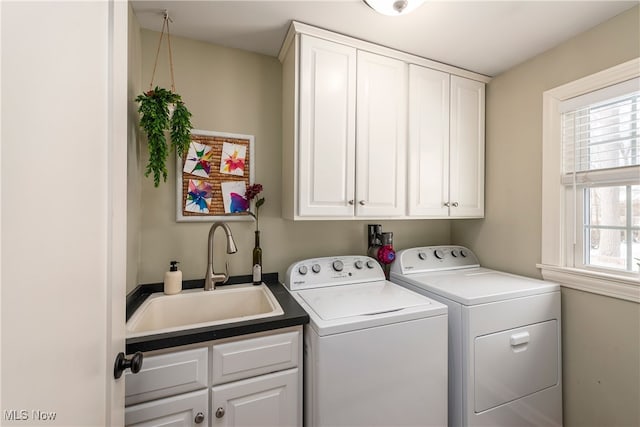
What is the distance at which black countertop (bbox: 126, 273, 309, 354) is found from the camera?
1.00m

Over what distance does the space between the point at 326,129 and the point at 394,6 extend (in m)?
0.67

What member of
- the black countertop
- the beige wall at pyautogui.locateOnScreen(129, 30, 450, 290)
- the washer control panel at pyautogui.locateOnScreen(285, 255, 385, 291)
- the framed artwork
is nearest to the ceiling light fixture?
the beige wall at pyautogui.locateOnScreen(129, 30, 450, 290)

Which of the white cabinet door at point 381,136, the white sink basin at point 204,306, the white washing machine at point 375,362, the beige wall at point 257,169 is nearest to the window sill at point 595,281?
the white washing machine at point 375,362

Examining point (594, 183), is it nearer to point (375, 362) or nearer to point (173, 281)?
point (375, 362)

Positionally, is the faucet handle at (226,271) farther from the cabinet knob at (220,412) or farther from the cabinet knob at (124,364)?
the cabinet knob at (124,364)

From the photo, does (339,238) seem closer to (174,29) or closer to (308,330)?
(308,330)

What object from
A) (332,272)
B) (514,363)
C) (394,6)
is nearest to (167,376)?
(332,272)

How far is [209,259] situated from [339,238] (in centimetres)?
91

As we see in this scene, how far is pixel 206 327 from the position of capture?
43.6 inches

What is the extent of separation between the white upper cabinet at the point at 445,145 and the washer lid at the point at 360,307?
0.62m

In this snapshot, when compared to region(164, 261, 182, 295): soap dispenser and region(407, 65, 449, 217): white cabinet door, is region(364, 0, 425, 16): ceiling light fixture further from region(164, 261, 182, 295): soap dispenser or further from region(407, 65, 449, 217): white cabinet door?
region(164, 261, 182, 295): soap dispenser

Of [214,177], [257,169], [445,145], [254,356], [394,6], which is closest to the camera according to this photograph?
[254,356]

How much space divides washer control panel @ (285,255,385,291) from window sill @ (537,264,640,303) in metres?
1.05

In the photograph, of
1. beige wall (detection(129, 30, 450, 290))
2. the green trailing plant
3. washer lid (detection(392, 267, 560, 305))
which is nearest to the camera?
the green trailing plant
